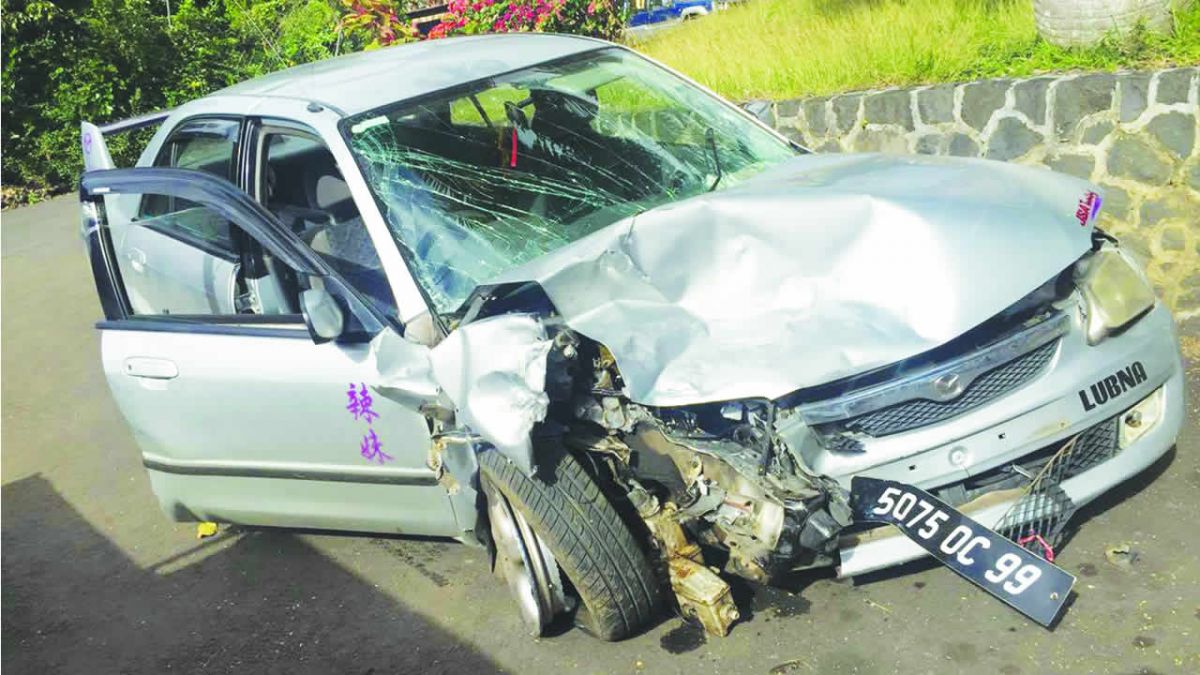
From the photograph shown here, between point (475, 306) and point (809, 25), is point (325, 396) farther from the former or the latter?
point (809, 25)

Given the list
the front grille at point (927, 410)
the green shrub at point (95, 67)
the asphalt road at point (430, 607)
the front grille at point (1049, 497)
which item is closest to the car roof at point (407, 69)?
the asphalt road at point (430, 607)

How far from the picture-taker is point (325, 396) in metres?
4.06

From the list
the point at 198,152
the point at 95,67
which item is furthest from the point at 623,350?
the point at 95,67

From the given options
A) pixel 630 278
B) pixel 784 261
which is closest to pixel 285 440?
pixel 630 278

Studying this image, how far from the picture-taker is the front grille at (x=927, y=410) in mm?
3416

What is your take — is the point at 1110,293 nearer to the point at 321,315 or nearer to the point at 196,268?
the point at 321,315

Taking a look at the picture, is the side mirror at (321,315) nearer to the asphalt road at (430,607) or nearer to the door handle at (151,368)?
the door handle at (151,368)

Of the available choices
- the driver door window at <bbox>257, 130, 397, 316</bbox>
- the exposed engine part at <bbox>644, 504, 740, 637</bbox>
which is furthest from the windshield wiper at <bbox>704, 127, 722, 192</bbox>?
the exposed engine part at <bbox>644, 504, 740, 637</bbox>

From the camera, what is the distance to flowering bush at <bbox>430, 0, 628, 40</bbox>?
403 inches

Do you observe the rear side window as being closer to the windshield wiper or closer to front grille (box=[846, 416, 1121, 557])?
the windshield wiper

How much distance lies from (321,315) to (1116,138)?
394cm

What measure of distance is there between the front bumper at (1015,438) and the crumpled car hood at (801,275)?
0.29m

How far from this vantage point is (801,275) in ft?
11.7

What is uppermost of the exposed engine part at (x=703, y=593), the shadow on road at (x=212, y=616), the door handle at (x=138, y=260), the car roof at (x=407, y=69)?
the car roof at (x=407, y=69)
